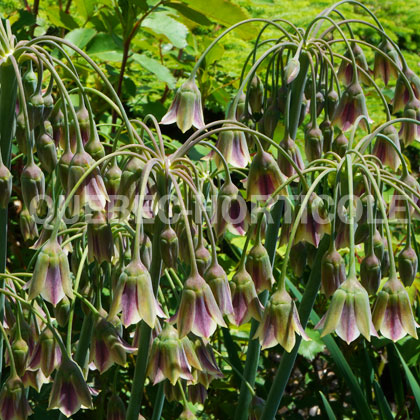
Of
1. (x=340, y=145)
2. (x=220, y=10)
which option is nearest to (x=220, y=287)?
(x=340, y=145)

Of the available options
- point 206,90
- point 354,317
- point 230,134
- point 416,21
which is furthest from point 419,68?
point 354,317

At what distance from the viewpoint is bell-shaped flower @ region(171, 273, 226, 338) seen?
1.50 metres

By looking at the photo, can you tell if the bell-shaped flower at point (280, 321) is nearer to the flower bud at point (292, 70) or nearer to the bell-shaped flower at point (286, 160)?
the bell-shaped flower at point (286, 160)

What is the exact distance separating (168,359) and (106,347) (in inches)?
7.3

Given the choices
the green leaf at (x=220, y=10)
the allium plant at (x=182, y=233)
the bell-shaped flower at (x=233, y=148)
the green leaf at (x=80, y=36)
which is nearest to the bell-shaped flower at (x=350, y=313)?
the allium plant at (x=182, y=233)

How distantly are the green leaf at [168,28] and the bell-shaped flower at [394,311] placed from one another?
4.79ft

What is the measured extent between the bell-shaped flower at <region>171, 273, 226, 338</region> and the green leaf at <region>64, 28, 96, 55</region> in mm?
1606

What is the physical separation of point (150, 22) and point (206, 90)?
436 mm

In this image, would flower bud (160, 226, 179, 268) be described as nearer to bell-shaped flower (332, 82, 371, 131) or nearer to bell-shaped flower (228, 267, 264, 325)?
bell-shaped flower (228, 267, 264, 325)

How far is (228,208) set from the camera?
1.70 metres

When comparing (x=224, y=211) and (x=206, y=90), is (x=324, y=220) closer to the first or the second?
(x=224, y=211)

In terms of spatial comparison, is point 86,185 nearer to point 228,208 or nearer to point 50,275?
point 50,275

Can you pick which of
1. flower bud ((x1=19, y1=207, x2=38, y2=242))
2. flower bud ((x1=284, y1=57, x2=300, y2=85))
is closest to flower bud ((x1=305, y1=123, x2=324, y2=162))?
flower bud ((x1=284, y1=57, x2=300, y2=85))

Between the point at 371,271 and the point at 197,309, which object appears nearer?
the point at 197,309
